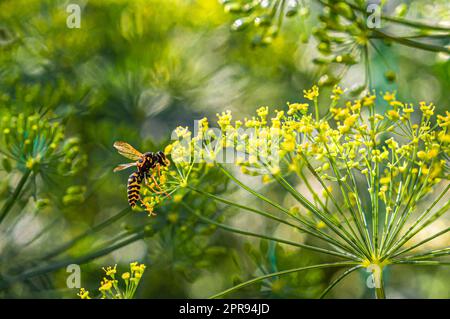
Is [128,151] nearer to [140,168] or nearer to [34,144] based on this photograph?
[140,168]

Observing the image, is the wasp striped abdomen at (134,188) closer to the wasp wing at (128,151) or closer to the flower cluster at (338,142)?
the wasp wing at (128,151)

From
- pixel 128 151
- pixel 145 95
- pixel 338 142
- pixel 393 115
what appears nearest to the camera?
pixel 393 115

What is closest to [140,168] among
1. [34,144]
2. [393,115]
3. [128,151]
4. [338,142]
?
[128,151]

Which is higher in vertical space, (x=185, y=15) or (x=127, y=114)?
(x=185, y=15)


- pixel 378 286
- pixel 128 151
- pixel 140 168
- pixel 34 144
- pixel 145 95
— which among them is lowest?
pixel 378 286

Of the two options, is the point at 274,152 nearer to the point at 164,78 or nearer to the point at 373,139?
the point at 373,139

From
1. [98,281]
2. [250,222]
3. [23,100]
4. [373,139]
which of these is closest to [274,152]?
[373,139]

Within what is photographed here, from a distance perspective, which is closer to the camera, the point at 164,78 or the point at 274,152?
the point at 274,152

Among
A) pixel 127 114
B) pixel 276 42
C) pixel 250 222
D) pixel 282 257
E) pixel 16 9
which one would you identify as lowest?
pixel 282 257

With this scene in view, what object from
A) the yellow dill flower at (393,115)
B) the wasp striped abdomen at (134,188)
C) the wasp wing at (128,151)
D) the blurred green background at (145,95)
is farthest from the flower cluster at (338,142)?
the blurred green background at (145,95)
